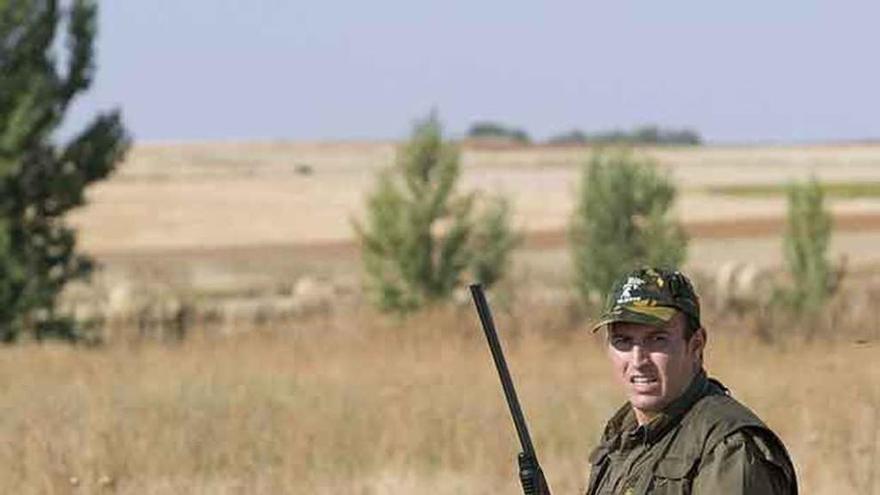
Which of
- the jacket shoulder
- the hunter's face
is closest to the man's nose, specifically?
the hunter's face

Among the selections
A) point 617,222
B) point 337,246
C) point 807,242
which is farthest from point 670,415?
point 337,246

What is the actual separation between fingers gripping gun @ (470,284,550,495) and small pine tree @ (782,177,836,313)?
884 inches

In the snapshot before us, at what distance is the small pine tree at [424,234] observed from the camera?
26234 millimetres

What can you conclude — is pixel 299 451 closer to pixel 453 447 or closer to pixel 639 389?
pixel 453 447

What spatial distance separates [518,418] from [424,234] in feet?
74.9

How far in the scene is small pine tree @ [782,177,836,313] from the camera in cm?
2595

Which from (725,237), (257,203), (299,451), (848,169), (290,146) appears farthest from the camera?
(290,146)

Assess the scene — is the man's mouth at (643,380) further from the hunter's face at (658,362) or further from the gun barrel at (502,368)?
the gun barrel at (502,368)

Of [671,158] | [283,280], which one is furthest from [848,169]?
[283,280]

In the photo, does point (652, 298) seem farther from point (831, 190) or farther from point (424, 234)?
point (831, 190)

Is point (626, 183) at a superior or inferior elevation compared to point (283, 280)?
superior

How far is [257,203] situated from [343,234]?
18.4 meters

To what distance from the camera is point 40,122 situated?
71.7 feet

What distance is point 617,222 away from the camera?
27203 millimetres
